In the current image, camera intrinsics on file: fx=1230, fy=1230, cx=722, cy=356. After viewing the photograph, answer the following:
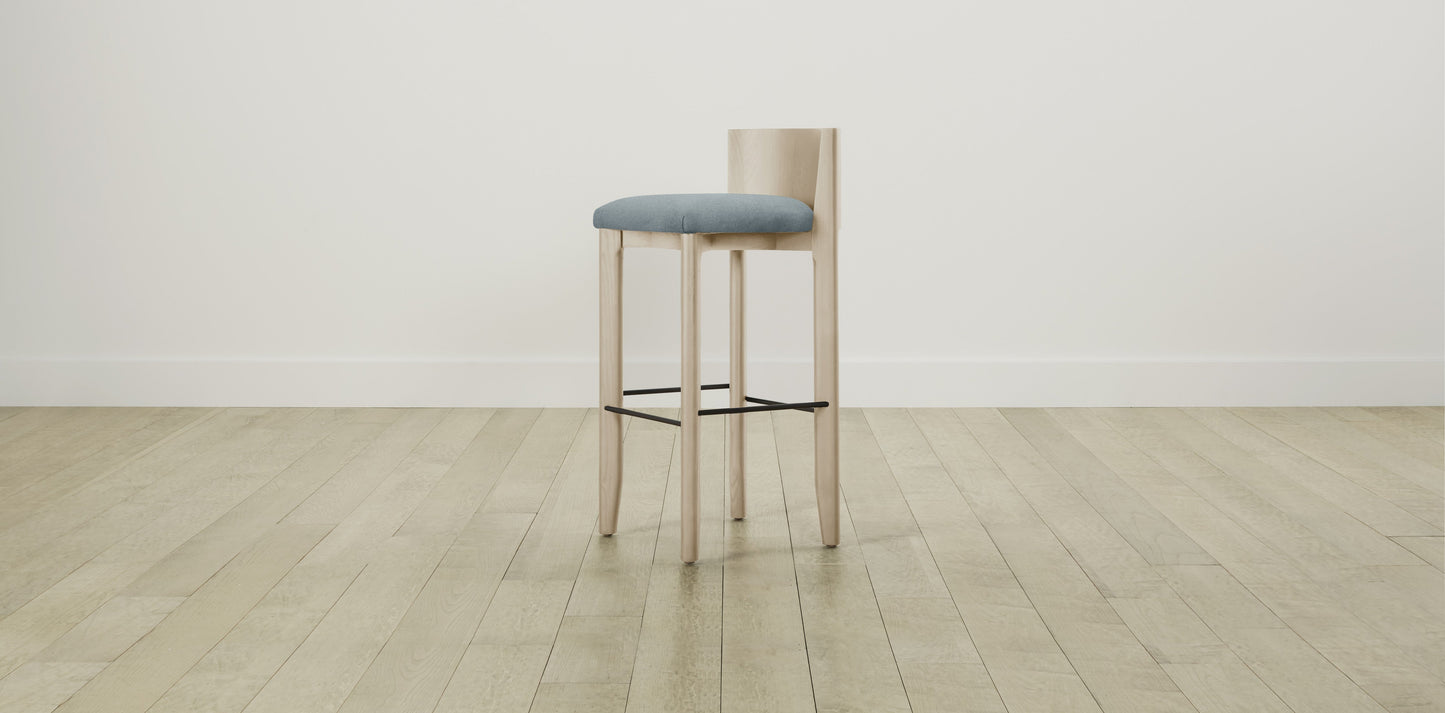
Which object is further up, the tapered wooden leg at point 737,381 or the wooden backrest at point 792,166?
the wooden backrest at point 792,166

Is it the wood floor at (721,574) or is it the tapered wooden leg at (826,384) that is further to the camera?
the tapered wooden leg at (826,384)

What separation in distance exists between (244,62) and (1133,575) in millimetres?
2705

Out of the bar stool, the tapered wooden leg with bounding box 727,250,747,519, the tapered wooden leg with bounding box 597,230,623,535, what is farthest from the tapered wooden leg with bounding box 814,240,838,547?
the tapered wooden leg with bounding box 597,230,623,535

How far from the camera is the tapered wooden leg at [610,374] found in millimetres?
2098

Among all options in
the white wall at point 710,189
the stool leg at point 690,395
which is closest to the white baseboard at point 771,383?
the white wall at point 710,189

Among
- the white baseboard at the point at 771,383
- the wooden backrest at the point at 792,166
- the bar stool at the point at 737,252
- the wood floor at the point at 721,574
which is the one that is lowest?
the wood floor at the point at 721,574

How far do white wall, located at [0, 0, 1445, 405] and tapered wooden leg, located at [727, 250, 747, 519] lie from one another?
1.17 metres

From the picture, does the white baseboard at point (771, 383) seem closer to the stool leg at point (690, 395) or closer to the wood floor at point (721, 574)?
the wood floor at point (721, 574)

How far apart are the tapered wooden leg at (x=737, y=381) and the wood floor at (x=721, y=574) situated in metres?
0.06

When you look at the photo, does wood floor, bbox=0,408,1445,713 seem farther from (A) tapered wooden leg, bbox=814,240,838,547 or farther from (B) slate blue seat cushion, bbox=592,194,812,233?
(B) slate blue seat cushion, bbox=592,194,812,233

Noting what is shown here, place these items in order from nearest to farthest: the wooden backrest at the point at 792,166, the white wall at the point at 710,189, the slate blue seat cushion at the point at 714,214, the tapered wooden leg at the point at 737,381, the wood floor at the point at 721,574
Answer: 1. the wood floor at the point at 721,574
2. the slate blue seat cushion at the point at 714,214
3. the wooden backrest at the point at 792,166
4. the tapered wooden leg at the point at 737,381
5. the white wall at the point at 710,189

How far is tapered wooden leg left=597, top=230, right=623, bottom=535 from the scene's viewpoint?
210cm

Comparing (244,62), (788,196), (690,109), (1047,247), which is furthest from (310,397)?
(1047,247)

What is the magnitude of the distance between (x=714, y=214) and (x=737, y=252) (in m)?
0.34
